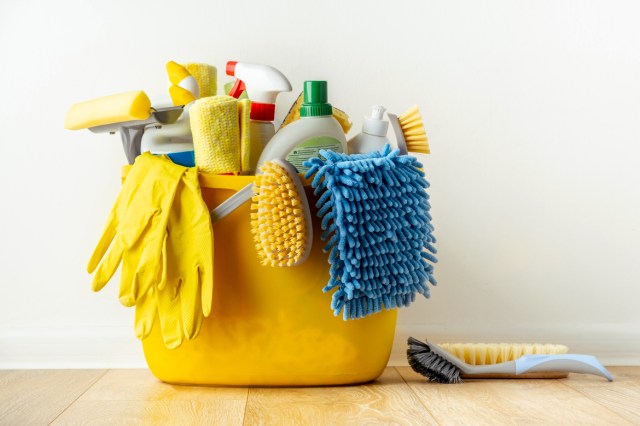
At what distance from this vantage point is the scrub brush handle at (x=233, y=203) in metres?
0.99

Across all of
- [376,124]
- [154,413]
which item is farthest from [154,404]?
[376,124]

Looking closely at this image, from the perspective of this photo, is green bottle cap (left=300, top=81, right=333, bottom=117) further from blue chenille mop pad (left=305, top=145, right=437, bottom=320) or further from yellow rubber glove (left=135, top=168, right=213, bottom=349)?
yellow rubber glove (left=135, top=168, right=213, bottom=349)

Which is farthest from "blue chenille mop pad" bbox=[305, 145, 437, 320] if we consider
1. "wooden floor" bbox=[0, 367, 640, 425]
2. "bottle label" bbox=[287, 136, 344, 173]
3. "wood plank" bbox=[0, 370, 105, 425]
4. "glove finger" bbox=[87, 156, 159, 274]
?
"wood plank" bbox=[0, 370, 105, 425]

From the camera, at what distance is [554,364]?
1091 mm

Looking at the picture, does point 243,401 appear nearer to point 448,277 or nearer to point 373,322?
point 373,322

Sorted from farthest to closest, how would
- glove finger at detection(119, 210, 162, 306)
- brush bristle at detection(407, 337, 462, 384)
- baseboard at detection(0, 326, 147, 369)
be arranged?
baseboard at detection(0, 326, 147, 369) → brush bristle at detection(407, 337, 462, 384) → glove finger at detection(119, 210, 162, 306)

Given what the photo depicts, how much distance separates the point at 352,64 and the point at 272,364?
54cm

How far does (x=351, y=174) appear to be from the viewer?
0.94 metres

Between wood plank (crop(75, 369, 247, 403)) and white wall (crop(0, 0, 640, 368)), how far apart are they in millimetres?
146

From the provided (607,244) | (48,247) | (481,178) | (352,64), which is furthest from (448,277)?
(48,247)

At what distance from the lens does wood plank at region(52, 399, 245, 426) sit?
878 mm

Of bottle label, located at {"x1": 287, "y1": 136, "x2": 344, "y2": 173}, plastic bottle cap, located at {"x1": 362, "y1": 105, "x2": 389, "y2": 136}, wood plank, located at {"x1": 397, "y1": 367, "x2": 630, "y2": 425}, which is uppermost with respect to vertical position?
plastic bottle cap, located at {"x1": 362, "y1": 105, "x2": 389, "y2": 136}

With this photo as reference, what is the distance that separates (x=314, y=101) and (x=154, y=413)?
459mm

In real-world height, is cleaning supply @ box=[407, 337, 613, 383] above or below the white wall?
below
